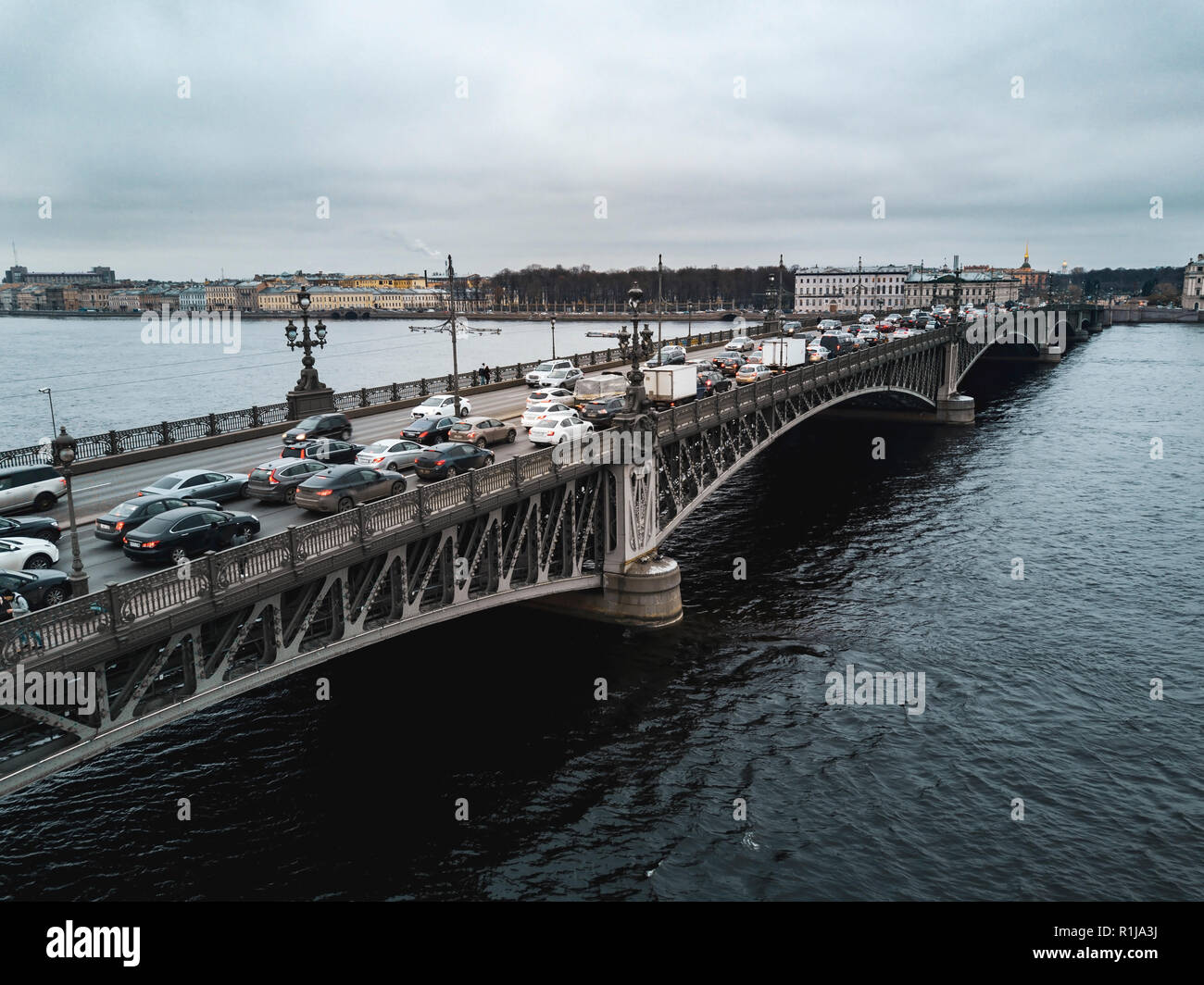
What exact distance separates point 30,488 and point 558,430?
53.5ft

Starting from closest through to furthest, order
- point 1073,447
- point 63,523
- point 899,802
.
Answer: point 899,802 → point 63,523 → point 1073,447

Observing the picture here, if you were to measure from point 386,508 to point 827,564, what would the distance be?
85.0 ft

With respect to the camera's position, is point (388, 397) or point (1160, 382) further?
point (1160, 382)

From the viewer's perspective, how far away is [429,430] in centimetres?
3288

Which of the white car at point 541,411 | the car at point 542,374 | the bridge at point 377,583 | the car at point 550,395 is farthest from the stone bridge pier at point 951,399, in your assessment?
the white car at point 541,411

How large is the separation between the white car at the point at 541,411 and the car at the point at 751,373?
17516 millimetres

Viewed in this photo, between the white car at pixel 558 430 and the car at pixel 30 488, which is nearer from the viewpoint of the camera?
the car at pixel 30 488

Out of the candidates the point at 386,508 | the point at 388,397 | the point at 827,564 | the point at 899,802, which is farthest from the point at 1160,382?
the point at 386,508

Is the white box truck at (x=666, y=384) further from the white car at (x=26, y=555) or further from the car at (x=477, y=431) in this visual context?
the white car at (x=26, y=555)

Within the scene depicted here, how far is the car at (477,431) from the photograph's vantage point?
1284 inches

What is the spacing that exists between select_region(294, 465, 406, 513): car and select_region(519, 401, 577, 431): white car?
1078 cm

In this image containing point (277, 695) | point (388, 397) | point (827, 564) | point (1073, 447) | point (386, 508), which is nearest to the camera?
point (386, 508)

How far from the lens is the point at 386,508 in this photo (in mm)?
20562
